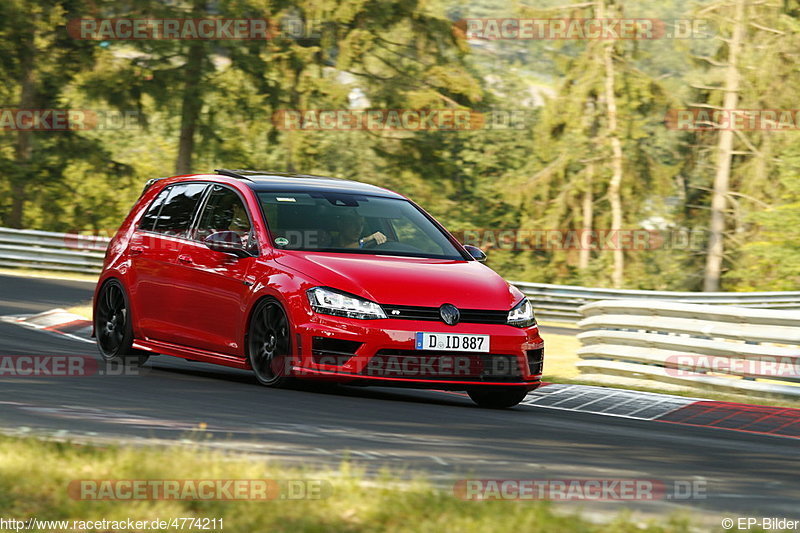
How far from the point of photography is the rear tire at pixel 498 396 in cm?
968

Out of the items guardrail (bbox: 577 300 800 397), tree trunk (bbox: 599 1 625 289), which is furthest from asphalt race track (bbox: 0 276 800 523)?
tree trunk (bbox: 599 1 625 289)

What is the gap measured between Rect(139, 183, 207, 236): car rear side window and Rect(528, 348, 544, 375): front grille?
315 cm

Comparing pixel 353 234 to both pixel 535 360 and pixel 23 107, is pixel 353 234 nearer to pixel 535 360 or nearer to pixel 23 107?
pixel 535 360

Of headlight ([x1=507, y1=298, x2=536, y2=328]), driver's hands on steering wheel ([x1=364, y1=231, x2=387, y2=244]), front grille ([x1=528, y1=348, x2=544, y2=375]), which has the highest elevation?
driver's hands on steering wheel ([x1=364, y1=231, x2=387, y2=244])

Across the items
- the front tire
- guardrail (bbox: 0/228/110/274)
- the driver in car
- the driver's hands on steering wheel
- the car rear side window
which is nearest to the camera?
the front tire

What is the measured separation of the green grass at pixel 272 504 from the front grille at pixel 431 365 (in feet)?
10.8

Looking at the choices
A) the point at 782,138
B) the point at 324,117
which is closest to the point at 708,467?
the point at 324,117

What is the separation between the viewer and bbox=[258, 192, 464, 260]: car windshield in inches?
388

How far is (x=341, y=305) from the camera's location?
29.4ft

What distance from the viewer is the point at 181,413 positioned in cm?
769

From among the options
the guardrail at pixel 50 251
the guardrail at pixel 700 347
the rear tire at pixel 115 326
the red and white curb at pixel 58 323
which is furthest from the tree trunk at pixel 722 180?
the rear tire at pixel 115 326

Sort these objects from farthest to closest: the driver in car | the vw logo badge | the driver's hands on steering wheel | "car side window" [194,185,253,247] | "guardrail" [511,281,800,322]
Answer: "guardrail" [511,281,800,322] → "car side window" [194,185,253,247] → the driver's hands on steering wheel → the driver in car → the vw logo badge

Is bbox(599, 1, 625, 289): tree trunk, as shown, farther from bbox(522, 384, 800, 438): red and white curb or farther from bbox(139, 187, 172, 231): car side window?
bbox(139, 187, 172, 231): car side window

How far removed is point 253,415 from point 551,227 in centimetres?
3973
